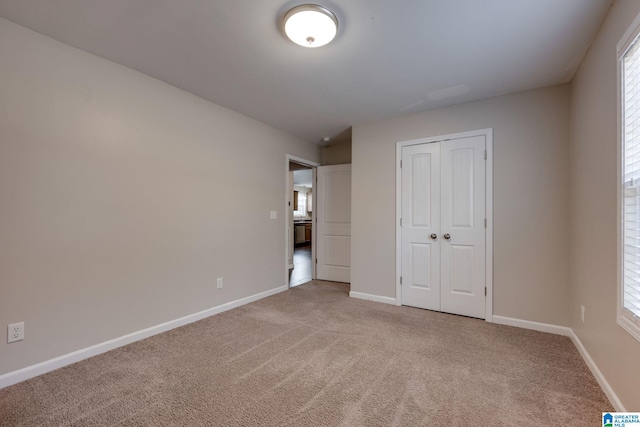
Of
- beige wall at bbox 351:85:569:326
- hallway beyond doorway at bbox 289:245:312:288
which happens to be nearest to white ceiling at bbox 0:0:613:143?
beige wall at bbox 351:85:569:326

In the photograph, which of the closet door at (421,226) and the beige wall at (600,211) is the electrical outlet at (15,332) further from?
the beige wall at (600,211)

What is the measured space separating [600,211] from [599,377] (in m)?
1.11

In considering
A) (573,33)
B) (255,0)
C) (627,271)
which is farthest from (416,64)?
(627,271)

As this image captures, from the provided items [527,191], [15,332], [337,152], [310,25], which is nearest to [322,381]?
[15,332]

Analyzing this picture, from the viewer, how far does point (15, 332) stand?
6.27 ft

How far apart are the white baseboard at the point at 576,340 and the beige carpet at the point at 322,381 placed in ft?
0.16

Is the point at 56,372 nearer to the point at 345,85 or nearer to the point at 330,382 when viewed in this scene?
the point at 330,382

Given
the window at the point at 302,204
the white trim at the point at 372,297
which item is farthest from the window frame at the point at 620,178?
the window at the point at 302,204

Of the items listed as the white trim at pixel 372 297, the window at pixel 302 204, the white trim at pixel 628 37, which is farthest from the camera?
the window at pixel 302 204

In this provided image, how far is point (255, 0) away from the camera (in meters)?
1.70

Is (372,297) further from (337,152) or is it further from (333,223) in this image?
(337,152)

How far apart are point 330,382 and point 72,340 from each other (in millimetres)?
1995

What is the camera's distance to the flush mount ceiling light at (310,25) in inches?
68.7

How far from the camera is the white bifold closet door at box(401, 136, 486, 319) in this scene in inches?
123
